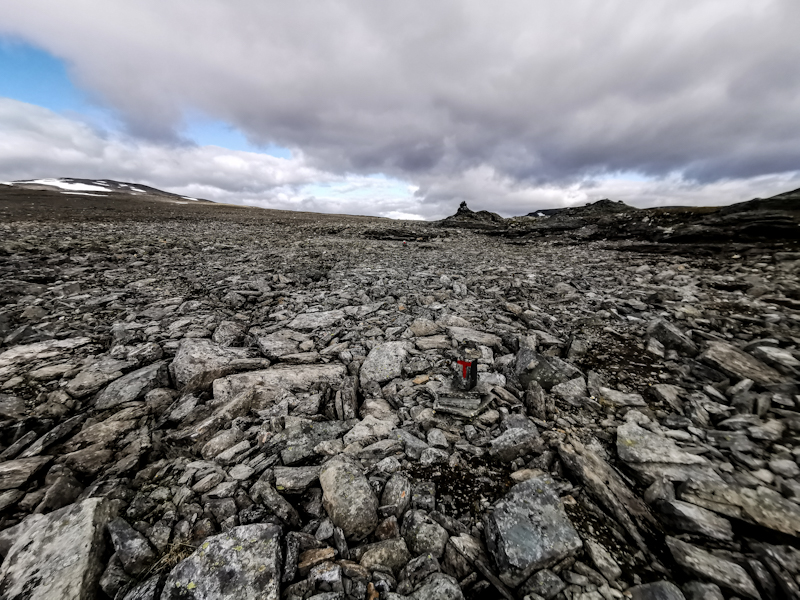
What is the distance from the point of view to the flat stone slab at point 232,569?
87.5 inches

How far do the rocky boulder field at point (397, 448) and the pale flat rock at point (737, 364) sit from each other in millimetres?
37

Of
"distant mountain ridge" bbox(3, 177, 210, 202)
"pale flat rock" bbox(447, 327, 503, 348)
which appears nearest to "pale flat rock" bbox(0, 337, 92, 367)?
"pale flat rock" bbox(447, 327, 503, 348)

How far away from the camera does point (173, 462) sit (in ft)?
11.4

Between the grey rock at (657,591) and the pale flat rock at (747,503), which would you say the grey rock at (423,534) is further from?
the pale flat rock at (747,503)

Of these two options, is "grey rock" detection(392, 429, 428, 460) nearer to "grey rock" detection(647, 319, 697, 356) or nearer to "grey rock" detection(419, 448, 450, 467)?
"grey rock" detection(419, 448, 450, 467)

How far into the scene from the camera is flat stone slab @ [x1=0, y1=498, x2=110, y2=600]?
2.20 metres

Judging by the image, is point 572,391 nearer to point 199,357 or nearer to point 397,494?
point 397,494

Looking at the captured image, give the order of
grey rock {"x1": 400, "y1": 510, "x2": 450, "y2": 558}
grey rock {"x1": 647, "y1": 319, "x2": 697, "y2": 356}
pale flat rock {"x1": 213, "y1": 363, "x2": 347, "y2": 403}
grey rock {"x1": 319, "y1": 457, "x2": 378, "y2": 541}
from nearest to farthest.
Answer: grey rock {"x1": 400, "y1": 510, "x2": 450, "y2": 558}
grey rock {"x1": 319, "y1": 457, "x2": 378, "y2": 541}
pale flat rock {"x1": 213, "y1": 363, "x2": 347, "y2": 403}
grey rock {"x1": 647, "y1": 319, "x2": 697, "y2": 356}

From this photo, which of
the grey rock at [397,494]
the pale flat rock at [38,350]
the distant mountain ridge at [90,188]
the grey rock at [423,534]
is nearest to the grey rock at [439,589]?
the grey rock at [423,534]

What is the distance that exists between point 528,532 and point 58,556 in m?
3.86

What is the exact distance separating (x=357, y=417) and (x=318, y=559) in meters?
1.86

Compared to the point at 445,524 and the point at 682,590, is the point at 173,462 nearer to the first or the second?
the point at 445,524

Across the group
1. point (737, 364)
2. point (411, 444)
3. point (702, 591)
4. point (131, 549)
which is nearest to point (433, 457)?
point (411, 444)

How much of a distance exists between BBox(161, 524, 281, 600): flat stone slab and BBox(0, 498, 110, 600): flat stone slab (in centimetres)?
68
